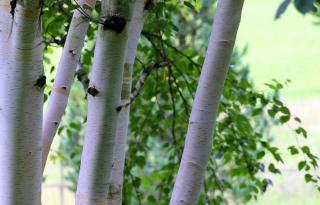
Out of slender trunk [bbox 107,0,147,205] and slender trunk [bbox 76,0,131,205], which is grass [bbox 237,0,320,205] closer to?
slender trunk [bbox 107,0,147,205]

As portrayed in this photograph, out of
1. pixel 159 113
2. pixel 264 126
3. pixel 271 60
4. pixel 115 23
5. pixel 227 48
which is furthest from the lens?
pixel 271 60

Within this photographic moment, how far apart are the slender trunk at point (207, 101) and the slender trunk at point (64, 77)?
0.28 meters

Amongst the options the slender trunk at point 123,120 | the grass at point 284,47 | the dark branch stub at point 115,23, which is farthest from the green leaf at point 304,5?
the grass at point 284,47

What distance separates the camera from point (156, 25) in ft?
5.80

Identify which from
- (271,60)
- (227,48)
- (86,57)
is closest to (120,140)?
(227,48)

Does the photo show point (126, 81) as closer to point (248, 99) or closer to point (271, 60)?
point (248, 99)

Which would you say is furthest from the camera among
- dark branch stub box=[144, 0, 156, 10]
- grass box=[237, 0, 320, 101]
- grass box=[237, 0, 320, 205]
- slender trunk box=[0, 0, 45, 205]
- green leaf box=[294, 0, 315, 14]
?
grass box=[237, 0, 320, 101]

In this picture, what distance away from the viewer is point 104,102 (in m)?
0.95

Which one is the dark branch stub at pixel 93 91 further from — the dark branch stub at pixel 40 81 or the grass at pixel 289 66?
the grass at pixel 289 66

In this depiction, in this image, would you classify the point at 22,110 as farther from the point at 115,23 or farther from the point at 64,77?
the point at 64,77

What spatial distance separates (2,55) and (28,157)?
168 millimetres

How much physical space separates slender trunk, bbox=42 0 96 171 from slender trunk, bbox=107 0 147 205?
0.10 m

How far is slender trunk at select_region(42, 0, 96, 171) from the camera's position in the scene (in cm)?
124

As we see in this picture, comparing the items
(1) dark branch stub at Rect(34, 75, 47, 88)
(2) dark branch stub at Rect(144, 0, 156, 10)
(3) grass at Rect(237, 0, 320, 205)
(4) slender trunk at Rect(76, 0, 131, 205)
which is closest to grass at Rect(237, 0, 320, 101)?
(3) grass at Rect(237, 0, 320, 205)
